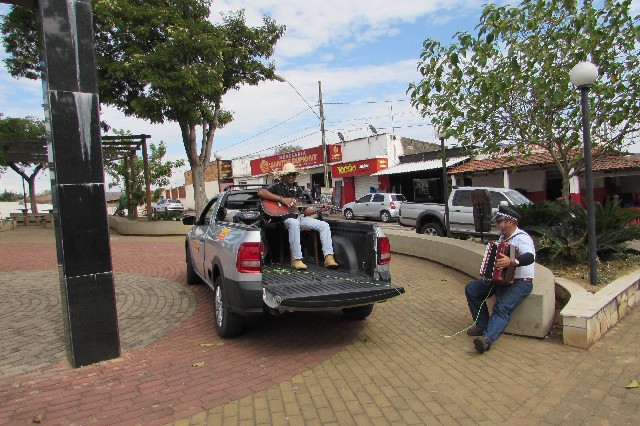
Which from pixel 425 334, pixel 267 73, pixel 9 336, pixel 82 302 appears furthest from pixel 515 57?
pixel 267 73

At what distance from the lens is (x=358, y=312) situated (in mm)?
5422

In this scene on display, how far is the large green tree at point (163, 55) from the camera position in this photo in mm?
13516

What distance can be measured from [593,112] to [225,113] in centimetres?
1404

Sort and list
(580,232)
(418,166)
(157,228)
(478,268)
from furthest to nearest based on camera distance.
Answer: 1. (418,166)
2. (157,228)
3. (478,268)
4. (580,232)

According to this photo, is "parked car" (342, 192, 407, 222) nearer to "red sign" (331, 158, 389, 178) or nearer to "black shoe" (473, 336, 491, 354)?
"red sign" (331, 158, 389, 178)

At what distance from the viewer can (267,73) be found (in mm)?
16562

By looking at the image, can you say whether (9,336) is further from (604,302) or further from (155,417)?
(604,302)

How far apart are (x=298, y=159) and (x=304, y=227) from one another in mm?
30186

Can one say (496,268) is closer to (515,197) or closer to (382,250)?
(382,250)

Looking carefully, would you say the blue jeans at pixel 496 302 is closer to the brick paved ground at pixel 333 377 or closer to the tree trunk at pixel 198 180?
the brick paved ground at pixel 333 377

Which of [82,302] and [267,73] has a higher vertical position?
[267,73]

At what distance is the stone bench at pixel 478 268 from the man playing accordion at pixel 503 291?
7.3 inches

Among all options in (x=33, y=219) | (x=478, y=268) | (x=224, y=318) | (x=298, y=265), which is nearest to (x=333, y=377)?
(x=224, y=318)

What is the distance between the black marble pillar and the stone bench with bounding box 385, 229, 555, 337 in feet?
14.0
